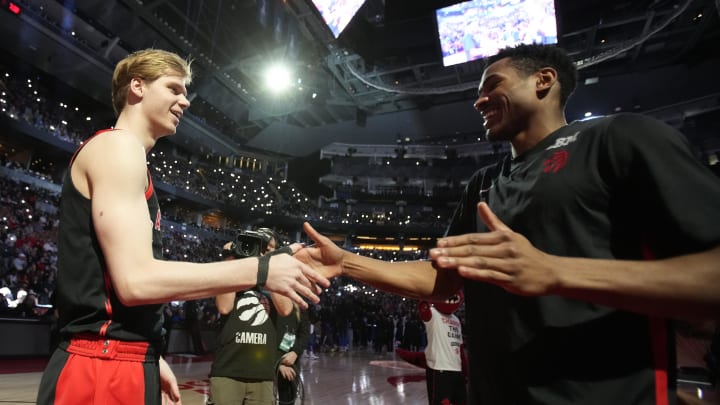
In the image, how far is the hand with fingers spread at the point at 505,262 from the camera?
41.3 inches

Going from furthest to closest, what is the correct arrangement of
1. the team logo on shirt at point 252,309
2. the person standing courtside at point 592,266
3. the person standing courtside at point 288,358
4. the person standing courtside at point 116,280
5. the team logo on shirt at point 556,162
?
1. the person standing courtside at point 288,358
2. the team logo on shirt at point 252,309
3. the person standing courtside at point 116,280
4. the team logo on shirt at point 556,162
5. the person standing courtside at point 592,266

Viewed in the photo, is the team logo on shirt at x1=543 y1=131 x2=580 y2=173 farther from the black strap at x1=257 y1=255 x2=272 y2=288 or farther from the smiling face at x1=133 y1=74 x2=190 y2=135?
the smiling face at x1=133 y1=74 x2=190 y2=135

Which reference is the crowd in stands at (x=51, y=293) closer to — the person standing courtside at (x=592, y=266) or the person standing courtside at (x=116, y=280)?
the person standing courtside at (x=116, y=280)

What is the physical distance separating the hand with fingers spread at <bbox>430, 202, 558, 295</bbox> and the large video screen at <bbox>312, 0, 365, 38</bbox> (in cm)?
1456

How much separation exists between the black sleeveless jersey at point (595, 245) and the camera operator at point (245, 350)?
7.94ft

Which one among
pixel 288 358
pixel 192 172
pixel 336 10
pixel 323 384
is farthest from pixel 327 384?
pixel 192 172

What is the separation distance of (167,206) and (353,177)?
16710 mm

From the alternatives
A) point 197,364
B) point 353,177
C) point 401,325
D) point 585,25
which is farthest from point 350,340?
point 353,177

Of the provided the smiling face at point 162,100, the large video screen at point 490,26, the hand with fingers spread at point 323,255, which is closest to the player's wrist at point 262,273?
the hand with fingers spread at point 323,255

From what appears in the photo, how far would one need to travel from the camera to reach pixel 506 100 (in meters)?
1.78

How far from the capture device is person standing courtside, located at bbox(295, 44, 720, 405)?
40.6 inches

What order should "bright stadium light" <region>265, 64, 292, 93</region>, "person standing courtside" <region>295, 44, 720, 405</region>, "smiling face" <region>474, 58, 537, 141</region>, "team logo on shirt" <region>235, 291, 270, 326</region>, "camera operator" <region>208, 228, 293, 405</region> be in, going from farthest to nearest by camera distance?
"bright stadium light" <region>265, 64, 292, 93</region> < "team logo on shirt" <region>235, 291, 270, 326</region> < "camera operator" <region>208, 228, 293, 405</region> < "smiling face" <region>474, 58, 537, 141</region> < "person standing courtside" <region>295, 44, 720, 405</region>

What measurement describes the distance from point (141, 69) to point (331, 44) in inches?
706

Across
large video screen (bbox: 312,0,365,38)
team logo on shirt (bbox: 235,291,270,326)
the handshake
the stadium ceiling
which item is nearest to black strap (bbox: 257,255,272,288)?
the handshake
